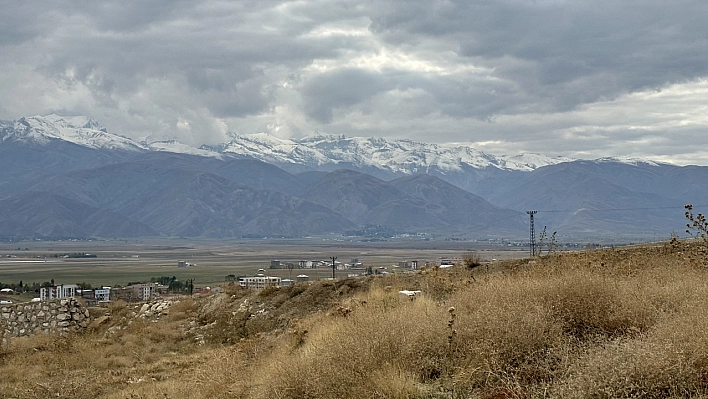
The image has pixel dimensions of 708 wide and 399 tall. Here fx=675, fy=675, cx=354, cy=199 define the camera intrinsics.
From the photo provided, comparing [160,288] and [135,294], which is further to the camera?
[160,288]

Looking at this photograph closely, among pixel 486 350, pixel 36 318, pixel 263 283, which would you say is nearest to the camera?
pixel 486 350

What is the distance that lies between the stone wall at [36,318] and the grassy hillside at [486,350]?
4711 millimetres

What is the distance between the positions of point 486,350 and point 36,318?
16.4 metres

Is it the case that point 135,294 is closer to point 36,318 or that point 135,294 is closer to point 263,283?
point 263,283

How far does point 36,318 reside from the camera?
2033 centimetres

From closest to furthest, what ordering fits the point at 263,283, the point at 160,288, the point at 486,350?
the point at 486,350 → the point at 263,283 → the point at 160,288

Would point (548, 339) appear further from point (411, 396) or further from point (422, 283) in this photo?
point (422, 283)

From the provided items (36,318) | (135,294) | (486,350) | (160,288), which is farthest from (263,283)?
(160,288)

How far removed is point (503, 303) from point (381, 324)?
5.69 ft

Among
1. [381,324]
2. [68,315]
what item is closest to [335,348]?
[381,324]

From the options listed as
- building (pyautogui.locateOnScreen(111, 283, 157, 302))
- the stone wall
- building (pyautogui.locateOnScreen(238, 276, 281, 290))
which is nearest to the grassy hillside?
the stone wall

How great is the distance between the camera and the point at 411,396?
8.04 m

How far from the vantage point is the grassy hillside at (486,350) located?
7.05m

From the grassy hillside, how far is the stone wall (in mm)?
4711
